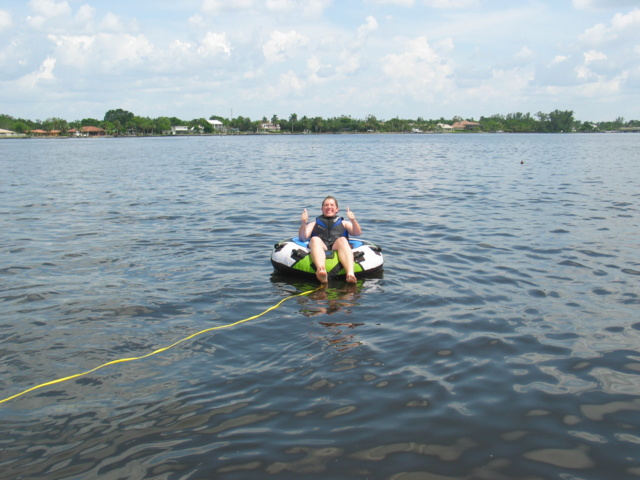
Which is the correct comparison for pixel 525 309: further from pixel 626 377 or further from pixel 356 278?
pixel 356 278

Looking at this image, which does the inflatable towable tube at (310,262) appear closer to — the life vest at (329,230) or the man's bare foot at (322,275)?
the man's bare foot at (322,275)

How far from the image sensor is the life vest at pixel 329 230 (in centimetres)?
1016

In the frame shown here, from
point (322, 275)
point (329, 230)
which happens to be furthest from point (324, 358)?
point (329, 230)

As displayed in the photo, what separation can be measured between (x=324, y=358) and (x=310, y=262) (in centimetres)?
320

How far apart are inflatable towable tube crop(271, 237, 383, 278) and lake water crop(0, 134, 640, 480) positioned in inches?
9.6

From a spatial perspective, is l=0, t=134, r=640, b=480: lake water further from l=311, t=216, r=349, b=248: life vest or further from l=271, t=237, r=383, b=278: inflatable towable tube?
l=311, t=216, r=349, b=248: life vest

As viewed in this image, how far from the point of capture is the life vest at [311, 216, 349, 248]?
1016 cm

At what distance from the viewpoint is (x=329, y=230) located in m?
10.2

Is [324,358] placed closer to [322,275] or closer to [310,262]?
[322,275]

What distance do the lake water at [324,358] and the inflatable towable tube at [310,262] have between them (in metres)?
0.24

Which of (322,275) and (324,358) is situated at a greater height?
(322,275)

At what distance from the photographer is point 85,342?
6.93 metres

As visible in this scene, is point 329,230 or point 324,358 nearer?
point 324,358

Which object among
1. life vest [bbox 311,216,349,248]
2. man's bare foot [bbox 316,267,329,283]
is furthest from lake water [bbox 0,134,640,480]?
life vest [bbox 311,216,349,248]
